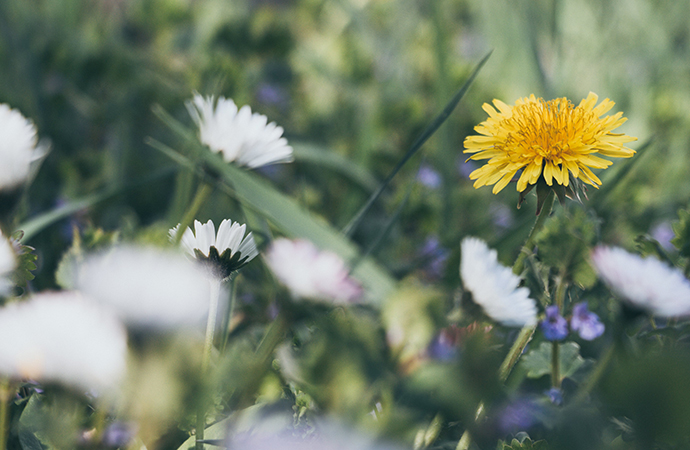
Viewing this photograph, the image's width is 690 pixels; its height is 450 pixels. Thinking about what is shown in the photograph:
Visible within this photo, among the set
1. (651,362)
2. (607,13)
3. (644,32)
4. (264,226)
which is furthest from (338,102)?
(607,13)

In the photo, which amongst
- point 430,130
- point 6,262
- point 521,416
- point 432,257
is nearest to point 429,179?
point 432,257

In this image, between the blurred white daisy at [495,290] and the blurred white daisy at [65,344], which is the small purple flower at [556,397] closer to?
the blurred white daisy at [495,290]

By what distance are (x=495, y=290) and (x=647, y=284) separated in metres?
0.09

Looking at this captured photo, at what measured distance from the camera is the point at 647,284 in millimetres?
278

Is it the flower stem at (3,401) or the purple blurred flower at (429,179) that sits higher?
the purple blurred flower at (429,179)

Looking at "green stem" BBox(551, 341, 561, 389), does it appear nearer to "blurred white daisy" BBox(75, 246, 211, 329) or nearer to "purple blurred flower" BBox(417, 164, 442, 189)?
"blurred white daisy" BBox(75, 246, 211, 329)

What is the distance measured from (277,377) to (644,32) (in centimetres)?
168

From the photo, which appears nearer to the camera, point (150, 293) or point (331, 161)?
point (150, 293)

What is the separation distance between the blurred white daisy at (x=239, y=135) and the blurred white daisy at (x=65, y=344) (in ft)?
0.51

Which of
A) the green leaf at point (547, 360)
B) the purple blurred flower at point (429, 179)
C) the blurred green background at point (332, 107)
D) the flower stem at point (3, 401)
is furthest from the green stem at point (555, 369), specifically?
the purple blurred flower at point (429, 179)

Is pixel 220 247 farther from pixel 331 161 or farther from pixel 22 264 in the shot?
pixel 331 161

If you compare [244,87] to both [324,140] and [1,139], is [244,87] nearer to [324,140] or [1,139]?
[324,140]

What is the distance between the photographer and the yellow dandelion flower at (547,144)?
1.02 feet

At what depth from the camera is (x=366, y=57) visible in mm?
1069
